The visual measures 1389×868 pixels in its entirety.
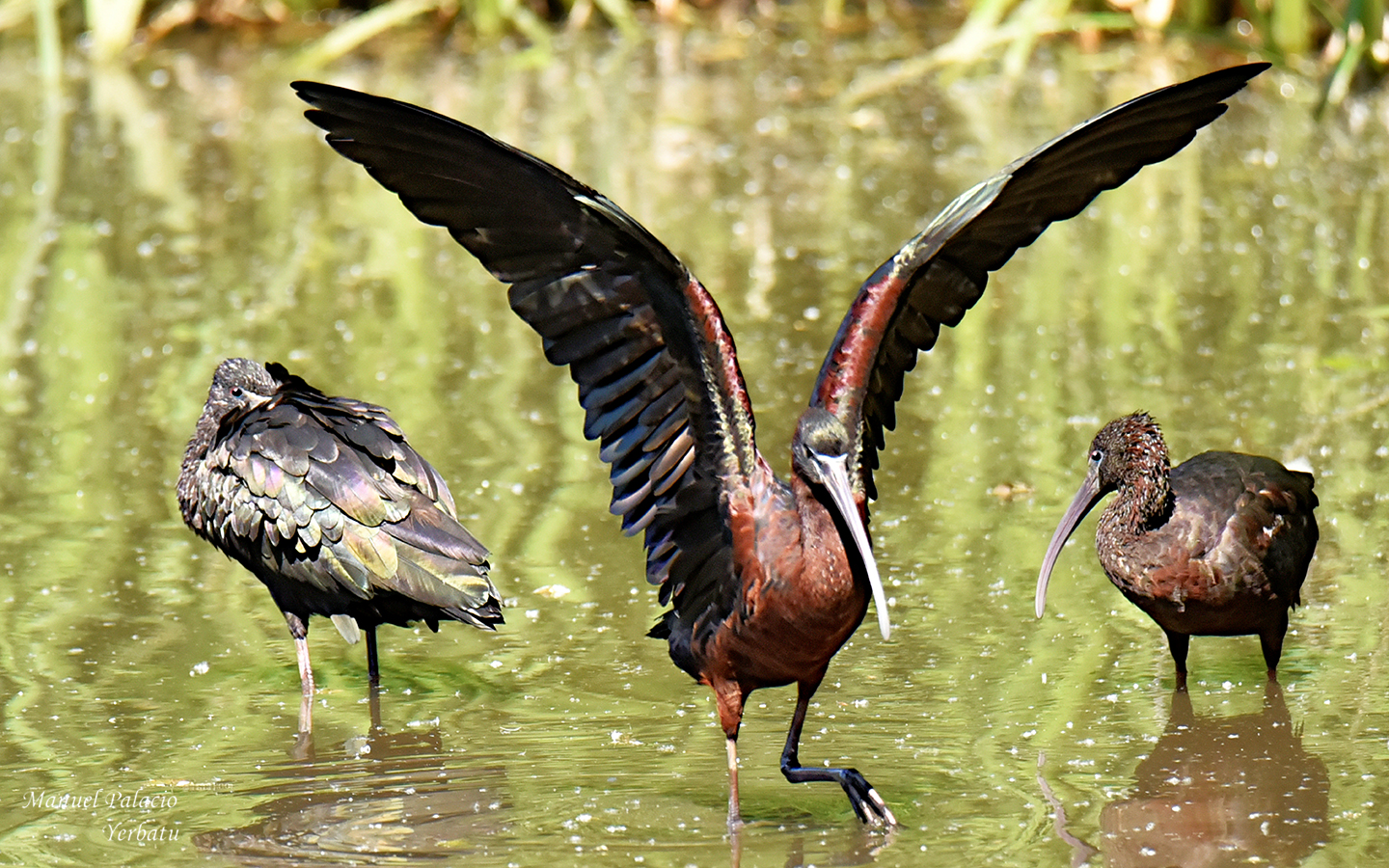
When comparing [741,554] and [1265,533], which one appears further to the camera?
[1265,533]

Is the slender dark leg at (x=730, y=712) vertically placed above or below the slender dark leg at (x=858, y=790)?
above

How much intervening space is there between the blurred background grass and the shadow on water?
8.25 metres

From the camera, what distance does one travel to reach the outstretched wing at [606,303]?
168 inches

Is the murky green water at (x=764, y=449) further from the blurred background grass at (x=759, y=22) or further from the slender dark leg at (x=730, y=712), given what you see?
the blurred background grass at (x=759, y=22)

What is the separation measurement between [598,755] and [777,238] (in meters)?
6.08

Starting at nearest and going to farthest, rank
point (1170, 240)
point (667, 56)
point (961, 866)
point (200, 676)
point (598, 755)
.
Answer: point (961, 866) < point (598, 755) < point (200, 676) < point (1170, 240) < point (667, 56)

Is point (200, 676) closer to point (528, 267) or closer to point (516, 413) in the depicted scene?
point (528, 267)

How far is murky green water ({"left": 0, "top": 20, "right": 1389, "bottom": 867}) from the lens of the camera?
480 centimetres

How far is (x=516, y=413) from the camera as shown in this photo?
8.22 m

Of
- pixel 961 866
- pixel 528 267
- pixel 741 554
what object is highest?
pixel 528 267

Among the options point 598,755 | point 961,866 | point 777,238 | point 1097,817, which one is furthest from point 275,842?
point 777,238

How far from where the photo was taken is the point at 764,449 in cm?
760

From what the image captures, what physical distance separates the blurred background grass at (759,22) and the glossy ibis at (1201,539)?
21.8 feet

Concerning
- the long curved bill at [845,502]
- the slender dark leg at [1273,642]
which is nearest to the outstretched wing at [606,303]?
the long curved bill at [845,502]
